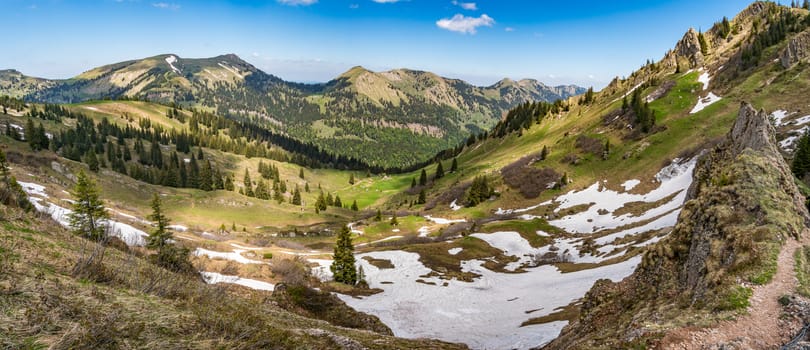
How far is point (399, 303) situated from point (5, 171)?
168 ft

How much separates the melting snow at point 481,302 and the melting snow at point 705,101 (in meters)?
78.2

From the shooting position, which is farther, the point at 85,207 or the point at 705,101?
the point at 705,101

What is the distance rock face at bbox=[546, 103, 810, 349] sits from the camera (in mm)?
11094

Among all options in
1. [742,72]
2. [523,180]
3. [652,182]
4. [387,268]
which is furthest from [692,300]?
[742,72]

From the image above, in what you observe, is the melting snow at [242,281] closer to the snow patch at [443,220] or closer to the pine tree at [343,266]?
the pine tree at [343,266]

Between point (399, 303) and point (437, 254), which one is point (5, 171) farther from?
point (437, 254)

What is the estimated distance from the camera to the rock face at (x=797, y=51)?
89.8 metres

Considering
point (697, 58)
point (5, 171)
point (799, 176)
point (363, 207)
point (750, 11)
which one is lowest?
point (363, 207)

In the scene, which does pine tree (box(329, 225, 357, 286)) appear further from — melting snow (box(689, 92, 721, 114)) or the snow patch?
melting snow (box(689, 92, 721, 114))

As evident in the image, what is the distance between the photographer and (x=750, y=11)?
5792 inches

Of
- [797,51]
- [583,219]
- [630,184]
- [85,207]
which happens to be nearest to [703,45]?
[797,51]

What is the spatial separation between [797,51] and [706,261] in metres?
121

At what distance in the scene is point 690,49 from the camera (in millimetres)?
136875

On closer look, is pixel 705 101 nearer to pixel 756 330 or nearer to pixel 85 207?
pixel 756 330
